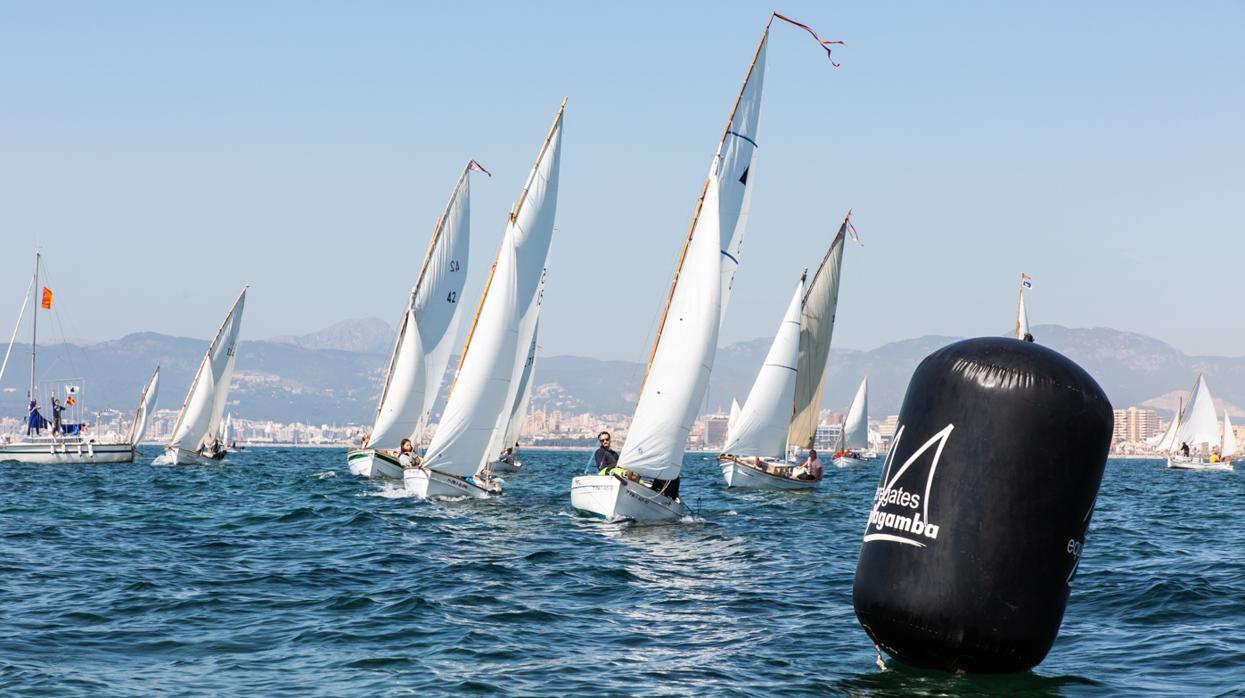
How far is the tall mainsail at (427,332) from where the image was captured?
5716 centimetres

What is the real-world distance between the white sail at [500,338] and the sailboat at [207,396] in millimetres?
36851

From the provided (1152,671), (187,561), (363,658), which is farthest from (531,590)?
(1152,671)

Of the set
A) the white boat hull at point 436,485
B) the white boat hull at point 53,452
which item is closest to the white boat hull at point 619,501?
the white boat hull at point 436,485

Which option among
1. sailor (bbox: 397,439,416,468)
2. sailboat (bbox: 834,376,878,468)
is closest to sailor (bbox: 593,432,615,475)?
sailor (bbox: 397,439,416,468)

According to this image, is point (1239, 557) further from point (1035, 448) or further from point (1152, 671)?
point (1035, 448)

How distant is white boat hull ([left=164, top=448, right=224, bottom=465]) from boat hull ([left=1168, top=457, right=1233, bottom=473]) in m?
89.9

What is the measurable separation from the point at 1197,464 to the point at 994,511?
117m

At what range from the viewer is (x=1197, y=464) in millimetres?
115812

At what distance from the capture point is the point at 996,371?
455 inches

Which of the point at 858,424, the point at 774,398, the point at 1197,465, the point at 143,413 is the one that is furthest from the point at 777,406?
the point at 1197,465

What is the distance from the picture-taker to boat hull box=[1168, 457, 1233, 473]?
375 feet

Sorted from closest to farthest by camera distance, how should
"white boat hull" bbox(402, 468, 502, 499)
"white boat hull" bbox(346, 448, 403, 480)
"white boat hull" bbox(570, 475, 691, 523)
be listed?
"white boat hull" bbox(570, 475, 691, 523) → "white boat hull" bbox(402, 468, 502, 499) → "white boat hull" bbox(346, 448, 403, 480)

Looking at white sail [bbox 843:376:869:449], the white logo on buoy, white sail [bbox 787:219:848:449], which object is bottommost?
the white logo on buoy

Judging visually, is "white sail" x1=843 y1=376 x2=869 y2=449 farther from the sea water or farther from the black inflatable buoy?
the black inflatable buoy
